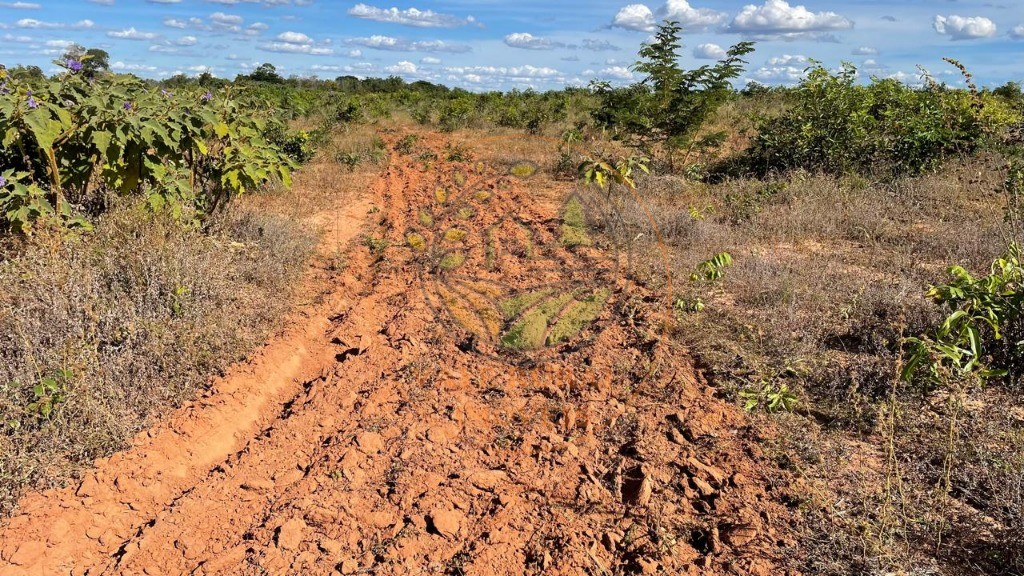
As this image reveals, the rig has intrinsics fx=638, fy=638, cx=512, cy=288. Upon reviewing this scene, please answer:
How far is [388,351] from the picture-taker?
14.4 ft

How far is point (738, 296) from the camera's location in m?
5.11

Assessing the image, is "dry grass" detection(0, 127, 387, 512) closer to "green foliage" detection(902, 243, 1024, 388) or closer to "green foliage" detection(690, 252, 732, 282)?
"green foliage" detection(690, 252, 732, 282)

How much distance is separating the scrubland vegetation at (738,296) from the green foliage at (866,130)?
64 mm

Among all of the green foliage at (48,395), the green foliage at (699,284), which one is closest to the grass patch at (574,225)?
the green foliage at (699,284)

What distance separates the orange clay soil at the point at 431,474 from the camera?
2531 mm

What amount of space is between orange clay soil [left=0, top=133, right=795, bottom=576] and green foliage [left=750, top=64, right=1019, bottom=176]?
5909 mm

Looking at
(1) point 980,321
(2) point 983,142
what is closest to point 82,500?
(1) point 980,321

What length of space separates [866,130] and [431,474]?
27.9 feet

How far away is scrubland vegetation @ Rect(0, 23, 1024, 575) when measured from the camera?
2.84 m

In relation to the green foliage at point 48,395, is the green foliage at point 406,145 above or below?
above

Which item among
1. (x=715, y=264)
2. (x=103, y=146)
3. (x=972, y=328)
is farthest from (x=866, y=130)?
(x=103, y=146)

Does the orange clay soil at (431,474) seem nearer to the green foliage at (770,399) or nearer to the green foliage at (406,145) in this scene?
the green foliage at (770,399)

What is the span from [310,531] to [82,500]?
1075 millimetres

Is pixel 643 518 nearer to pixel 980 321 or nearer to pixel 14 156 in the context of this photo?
pixel 980 321
